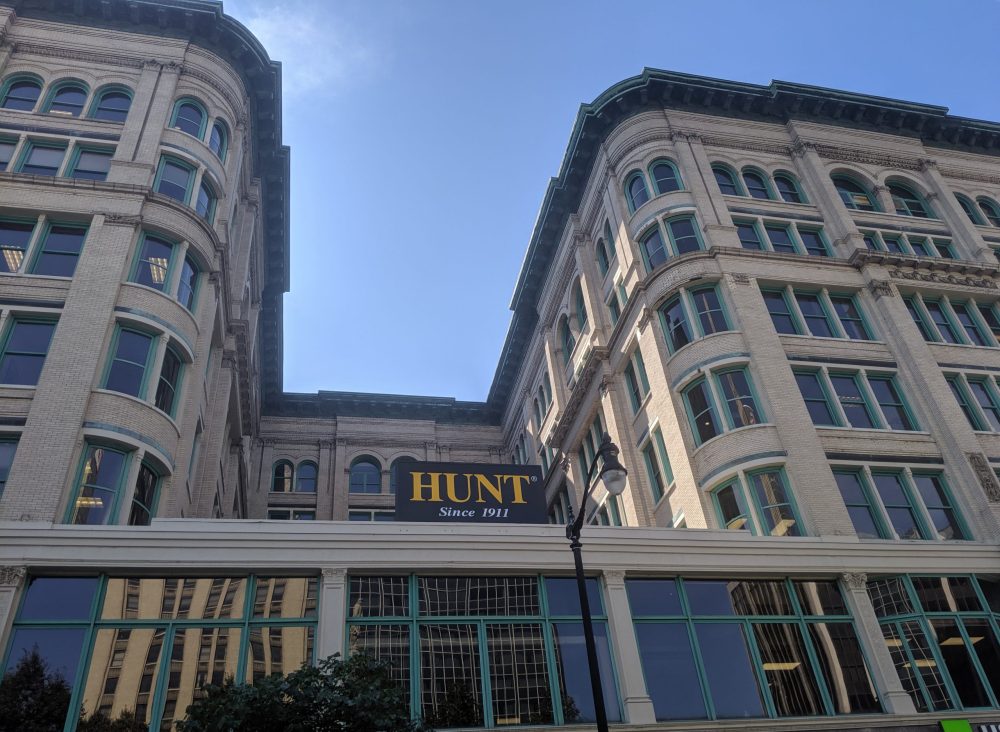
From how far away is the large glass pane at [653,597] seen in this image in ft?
64.6

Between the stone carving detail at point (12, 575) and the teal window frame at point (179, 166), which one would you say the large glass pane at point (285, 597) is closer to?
the stone carving detail at point (12, 575)

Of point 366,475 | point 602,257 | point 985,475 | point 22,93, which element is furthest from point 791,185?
point 22,93

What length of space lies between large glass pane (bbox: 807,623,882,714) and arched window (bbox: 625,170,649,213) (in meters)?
18.2

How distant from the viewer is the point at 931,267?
31.3 metres

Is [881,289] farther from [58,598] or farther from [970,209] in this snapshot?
[58,598]

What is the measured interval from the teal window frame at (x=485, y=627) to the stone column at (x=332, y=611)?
15cm

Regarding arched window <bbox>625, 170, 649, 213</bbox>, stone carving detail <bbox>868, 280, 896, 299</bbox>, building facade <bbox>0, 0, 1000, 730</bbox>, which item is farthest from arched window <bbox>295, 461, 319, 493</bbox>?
stone carving detail <bbox>868, 280, 896, 299</bbox>

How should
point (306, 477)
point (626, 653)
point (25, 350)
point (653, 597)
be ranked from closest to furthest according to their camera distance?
point (626, 653) → point (653, 597) → point (25, 350) → point (306, 477)

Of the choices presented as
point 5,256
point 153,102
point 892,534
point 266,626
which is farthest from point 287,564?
point 153,102

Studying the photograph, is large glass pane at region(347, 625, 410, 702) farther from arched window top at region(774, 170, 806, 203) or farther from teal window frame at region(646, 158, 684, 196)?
arched window top at region(774, 170, 806, 203)

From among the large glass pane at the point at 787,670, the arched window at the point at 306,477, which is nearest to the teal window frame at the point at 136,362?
the large glass pane at the point at 787,670

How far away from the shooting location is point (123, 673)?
53.4ft

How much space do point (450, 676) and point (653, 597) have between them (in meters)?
5.54

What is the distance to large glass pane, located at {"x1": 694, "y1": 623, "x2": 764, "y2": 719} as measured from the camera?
18641 mm
